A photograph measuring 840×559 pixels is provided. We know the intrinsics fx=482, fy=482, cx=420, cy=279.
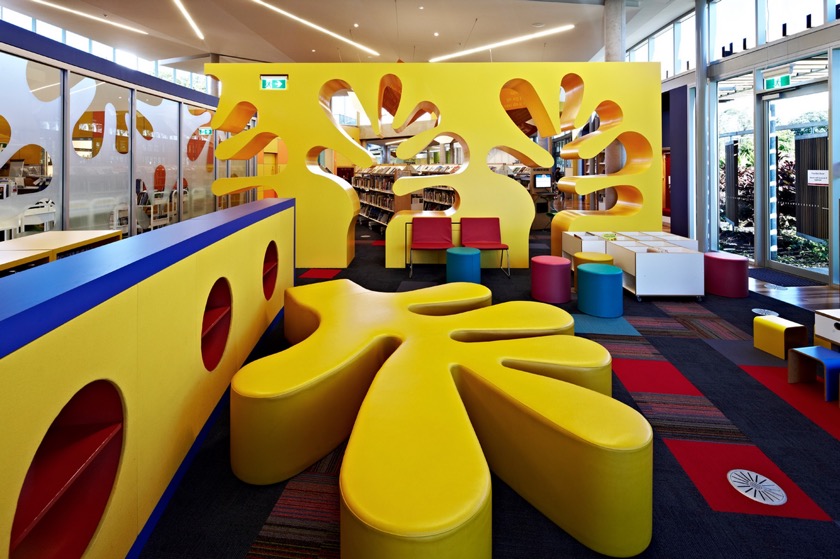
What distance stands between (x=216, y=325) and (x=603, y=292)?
12.5ft

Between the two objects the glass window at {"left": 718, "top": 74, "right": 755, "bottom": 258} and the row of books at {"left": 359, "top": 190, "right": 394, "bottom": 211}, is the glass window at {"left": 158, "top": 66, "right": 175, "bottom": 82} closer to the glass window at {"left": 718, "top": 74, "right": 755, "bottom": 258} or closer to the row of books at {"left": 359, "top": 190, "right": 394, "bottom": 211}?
the row of books at {"left": 359, "top": 190, "right": 394, "bottom": 211}

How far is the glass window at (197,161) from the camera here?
937 centimetres

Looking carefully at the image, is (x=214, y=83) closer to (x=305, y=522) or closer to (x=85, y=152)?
(x=85, y=152)

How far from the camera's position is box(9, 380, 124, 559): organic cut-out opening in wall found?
149 cm

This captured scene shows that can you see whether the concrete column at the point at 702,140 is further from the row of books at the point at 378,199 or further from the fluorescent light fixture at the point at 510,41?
the row of books at the point at 378,199

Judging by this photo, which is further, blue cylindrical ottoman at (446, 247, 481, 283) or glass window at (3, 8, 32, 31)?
glass window at (3, 8, 32, 31)

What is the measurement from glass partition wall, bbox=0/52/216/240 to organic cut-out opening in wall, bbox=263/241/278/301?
332 cm

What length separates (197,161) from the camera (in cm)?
998

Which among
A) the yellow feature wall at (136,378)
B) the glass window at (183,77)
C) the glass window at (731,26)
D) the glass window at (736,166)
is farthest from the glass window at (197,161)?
the glass window at (736,166)

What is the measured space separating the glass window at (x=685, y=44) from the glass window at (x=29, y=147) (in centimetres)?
1073

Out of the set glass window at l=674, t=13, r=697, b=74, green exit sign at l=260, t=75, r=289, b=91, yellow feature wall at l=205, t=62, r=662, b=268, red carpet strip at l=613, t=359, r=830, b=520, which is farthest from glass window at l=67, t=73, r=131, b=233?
glass window at l=674, t=13, r=697, b=74

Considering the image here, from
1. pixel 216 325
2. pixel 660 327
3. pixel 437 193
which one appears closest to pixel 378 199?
pixel 437 193

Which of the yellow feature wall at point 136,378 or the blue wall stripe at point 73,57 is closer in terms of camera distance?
the yellow feature wall at point 136,378

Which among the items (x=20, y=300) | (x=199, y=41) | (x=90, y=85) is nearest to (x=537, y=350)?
(x=20, y=300)
